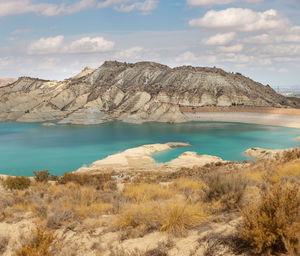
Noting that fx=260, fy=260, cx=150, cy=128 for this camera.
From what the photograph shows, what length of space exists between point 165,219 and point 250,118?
73638 mm

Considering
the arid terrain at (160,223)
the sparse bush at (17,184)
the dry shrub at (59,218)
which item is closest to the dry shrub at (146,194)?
the arid terrain at (160,223)

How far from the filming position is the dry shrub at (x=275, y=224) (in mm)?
3615

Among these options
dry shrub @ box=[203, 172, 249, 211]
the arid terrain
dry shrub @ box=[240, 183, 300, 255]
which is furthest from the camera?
dry shrub @ box=[203, 172, 249, 211]

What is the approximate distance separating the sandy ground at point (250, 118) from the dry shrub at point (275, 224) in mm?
64241

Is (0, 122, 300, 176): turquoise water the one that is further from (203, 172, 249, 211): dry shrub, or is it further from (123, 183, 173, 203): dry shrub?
(203, 172, 249, 211): dry shrub

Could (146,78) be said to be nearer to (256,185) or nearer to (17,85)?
(17,85)

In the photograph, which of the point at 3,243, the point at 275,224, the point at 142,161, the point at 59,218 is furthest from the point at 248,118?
the point at 3,243

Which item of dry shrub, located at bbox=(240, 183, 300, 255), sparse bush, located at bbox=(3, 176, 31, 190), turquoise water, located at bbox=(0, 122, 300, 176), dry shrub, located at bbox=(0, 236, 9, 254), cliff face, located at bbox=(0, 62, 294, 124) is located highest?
cliff face, located at bbox=(0, 62, 294, 124)

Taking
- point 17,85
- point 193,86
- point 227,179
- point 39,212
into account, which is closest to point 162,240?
point 227,179

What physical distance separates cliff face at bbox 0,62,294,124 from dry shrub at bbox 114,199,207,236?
6766 centimetres

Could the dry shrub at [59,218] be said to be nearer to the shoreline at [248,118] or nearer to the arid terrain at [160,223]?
the arid terrain at [160,223]

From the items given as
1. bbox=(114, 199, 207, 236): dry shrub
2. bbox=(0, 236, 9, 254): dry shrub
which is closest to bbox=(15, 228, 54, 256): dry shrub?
bbox=(0, 236, 9, 254): dry shrub

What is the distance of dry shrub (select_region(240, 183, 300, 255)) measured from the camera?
11.9 ft

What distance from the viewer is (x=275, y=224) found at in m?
3.77
